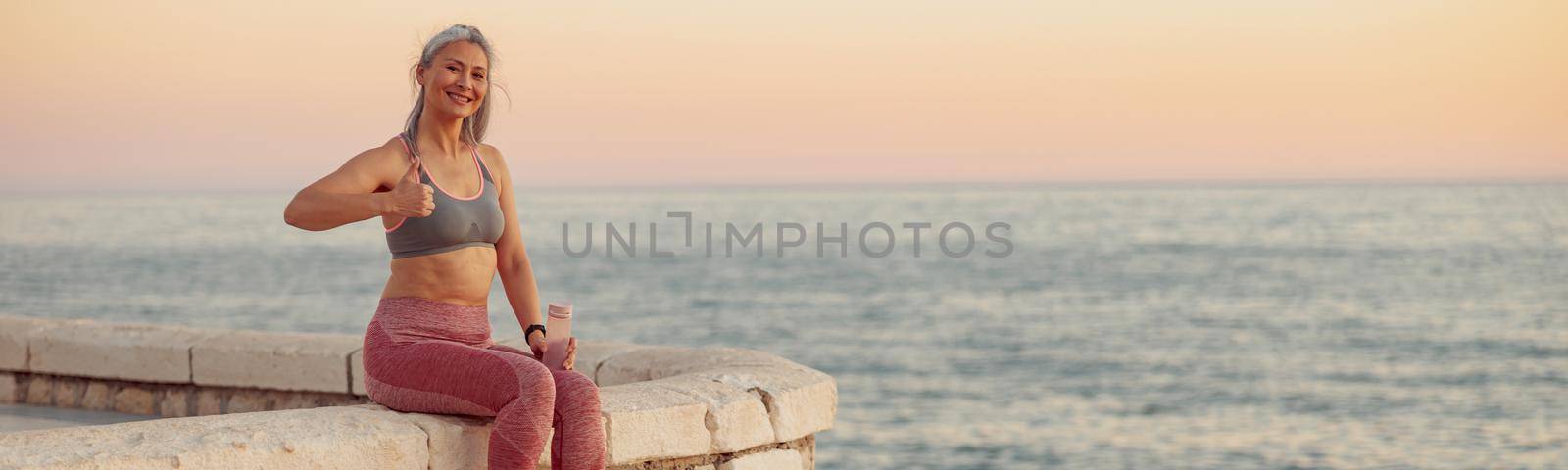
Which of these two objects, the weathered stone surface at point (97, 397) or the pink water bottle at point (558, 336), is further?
the weathered stone surface at point (97, 397)

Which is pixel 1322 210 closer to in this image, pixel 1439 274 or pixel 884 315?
pixel 1439 274

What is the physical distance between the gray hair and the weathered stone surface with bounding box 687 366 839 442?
37.4 inches

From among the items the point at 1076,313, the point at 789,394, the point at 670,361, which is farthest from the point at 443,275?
the point at 1076,313

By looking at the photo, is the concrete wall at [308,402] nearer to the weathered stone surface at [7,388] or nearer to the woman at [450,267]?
the weathered stone surface at [7,388]

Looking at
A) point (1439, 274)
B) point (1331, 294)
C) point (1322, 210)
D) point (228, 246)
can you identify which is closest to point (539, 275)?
point (228, 246)

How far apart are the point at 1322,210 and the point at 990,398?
58.8 m

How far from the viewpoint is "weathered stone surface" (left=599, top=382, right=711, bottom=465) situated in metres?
3.42

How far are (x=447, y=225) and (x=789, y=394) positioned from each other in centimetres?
117

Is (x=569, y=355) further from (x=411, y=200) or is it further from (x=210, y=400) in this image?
(x=210, y=400)

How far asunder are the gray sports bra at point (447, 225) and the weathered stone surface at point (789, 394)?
2.84ft

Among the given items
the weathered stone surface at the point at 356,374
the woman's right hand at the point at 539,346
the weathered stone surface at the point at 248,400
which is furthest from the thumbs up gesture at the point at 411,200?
the weathered stone surface at the point at 248,400

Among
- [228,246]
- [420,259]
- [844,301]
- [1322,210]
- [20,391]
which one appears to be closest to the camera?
[420,259]

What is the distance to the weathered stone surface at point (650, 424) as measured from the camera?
3416 millimetres

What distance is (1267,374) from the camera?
78.0 feet
